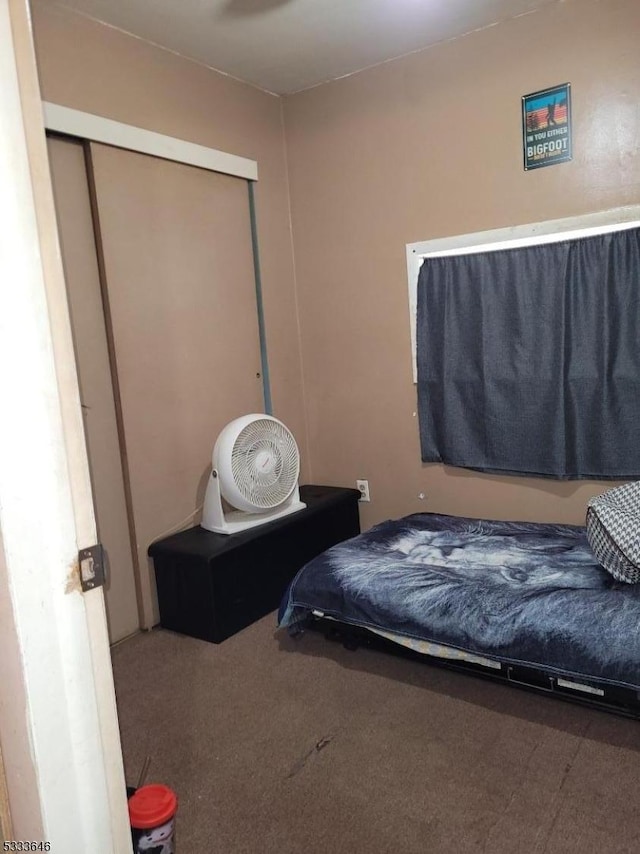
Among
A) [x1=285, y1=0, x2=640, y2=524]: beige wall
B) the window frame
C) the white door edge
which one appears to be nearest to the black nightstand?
[x1=285, y1=0, x2=640, y2=524]: beige wall

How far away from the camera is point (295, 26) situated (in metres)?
2.94

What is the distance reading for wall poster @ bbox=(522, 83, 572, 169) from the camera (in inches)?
116

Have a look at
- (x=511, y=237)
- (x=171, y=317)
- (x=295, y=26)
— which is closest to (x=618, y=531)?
Result: (x=511, y=237)

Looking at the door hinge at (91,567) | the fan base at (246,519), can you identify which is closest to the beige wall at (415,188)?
the fan base at (246,519)

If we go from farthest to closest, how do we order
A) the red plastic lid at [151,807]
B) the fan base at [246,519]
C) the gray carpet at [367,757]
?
the fan base at [246,519] → the gray carpet at [367,757] → the red plastic lid at [151,807]

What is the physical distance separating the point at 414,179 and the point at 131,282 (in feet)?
5.19

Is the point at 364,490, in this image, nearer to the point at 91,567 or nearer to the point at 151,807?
the point at 151,807

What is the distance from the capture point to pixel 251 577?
9.90 feet

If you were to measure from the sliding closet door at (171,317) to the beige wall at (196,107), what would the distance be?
0.52 feet

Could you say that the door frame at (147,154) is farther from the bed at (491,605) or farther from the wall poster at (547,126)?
the wall poster at (547,126)

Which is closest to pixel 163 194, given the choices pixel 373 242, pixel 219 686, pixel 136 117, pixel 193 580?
pixel 136 117

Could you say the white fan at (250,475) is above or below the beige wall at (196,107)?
below

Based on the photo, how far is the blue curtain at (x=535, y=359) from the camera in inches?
115

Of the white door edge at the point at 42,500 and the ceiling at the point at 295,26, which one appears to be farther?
the ceiling at the point at 295,26
